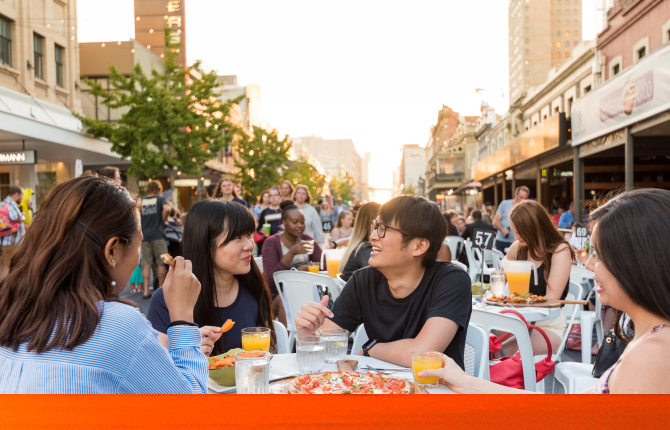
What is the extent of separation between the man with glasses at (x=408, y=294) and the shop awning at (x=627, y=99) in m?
8.11

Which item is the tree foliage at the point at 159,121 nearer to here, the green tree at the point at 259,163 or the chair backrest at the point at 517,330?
the green tree at the point at 259,163

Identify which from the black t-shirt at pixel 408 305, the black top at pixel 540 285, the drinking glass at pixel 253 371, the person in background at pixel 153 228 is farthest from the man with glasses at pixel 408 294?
the person in background at pixel 153 228

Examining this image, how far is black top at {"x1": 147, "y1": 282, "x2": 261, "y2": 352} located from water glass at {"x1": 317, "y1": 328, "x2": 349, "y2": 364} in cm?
79

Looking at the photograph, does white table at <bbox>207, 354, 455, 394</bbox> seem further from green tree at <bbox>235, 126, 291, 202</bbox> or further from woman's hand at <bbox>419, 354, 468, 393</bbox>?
green tree at <bbox>235, 126, 291, 202</bbox>

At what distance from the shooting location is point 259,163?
33344mm

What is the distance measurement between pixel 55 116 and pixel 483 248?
15092mm

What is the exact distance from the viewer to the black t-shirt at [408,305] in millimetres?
2691

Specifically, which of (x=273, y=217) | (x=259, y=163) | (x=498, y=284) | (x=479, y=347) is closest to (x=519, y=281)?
(x=498, y=284)

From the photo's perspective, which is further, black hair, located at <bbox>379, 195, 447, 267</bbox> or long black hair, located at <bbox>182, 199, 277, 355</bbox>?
long black hair, located at <bbox>182, 199, 277, 355</bbox>

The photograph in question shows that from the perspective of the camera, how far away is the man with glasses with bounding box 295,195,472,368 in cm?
264

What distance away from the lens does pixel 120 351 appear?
143 cm

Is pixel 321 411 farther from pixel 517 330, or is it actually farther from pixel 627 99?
pixel 627 99

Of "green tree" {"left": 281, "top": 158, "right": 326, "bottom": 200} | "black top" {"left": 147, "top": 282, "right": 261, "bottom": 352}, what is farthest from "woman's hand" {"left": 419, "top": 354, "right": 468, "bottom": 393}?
"green tree" {"left": 281, "top": 158, "right": 326, "bottom": 200}

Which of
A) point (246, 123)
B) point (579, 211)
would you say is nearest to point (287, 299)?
point (579, 211)
